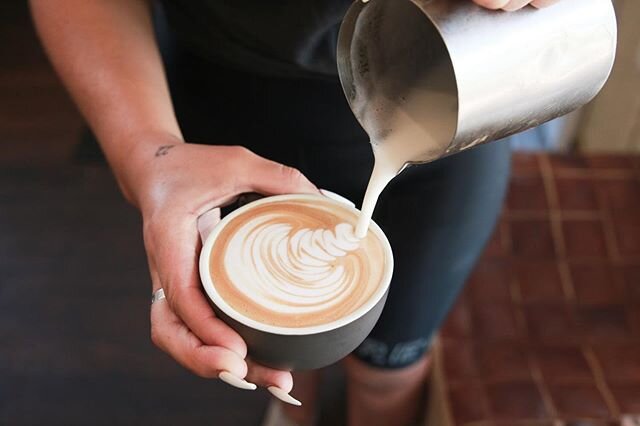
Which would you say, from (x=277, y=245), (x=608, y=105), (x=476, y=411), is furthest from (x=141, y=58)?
(x=608, y=105)

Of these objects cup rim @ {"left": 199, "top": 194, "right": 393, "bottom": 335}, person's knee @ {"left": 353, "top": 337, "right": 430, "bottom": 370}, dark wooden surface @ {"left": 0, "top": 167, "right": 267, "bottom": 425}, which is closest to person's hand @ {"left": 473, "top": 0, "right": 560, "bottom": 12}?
cup rim @ {"left": 199, "top": 194, "right": 393, "bottom": 335}

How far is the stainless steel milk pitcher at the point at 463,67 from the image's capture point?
536 millimetres

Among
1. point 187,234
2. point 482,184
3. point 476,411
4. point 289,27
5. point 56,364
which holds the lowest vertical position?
point 56,364

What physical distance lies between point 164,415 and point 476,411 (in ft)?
2.16

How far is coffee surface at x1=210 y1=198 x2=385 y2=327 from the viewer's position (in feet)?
2.12

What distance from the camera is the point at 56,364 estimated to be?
160 centimetres

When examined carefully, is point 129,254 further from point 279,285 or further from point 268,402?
point 279,285

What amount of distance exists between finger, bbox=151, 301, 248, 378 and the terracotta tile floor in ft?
2.00

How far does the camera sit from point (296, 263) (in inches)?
27.5

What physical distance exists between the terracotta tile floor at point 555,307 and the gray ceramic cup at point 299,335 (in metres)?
0.56

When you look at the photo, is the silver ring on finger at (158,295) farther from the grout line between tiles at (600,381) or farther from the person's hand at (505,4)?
the grout line between tiles at (600,381)

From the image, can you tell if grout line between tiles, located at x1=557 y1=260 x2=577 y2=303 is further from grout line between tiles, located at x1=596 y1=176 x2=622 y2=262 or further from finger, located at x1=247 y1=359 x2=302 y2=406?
finger, located at x1=247 y1=359 x2=302 y2=406

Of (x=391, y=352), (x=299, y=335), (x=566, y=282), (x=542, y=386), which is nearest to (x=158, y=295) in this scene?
(x=299, y=335)

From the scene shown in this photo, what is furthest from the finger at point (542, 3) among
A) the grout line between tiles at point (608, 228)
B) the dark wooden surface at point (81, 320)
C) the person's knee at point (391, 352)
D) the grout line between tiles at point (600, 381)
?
the dark wooden surface at point (81, 320)
